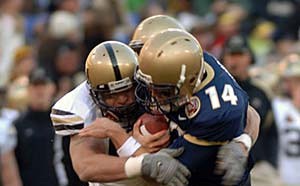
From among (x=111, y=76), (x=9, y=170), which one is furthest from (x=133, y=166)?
(x=9, y=170)

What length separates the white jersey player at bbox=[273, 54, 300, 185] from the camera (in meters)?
8.86

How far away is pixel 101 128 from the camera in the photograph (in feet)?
18.4

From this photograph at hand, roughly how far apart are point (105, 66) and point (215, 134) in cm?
66

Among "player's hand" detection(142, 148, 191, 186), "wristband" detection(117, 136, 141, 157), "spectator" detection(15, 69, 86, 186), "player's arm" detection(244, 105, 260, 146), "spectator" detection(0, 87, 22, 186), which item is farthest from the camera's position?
"spectator" detection(0, 87, 22, 186)

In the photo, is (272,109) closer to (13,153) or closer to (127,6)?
(13,153)

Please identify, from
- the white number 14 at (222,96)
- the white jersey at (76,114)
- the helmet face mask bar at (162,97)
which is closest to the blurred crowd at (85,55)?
the white jersey at (76,114)

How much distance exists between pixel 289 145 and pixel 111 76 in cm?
344

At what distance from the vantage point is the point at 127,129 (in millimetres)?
5738

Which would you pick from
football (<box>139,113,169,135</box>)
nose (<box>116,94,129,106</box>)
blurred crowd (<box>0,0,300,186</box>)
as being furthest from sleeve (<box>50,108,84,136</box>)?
blurred crowd (<box>0,0,300,186</box>)

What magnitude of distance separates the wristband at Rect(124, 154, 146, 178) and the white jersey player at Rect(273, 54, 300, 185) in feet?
11.6

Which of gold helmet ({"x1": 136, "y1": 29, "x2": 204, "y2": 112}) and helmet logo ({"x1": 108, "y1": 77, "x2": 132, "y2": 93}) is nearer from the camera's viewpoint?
gold helmet ({"x1": 136, "y1": 29, "x2": 204, "y2": 112})

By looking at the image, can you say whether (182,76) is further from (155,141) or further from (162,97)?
(155,141)

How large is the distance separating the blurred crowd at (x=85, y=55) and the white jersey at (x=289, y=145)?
0.01 meters

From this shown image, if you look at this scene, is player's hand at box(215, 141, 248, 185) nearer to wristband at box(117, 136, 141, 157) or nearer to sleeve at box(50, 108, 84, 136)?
wristband at box(117, 136, 141, 157)
